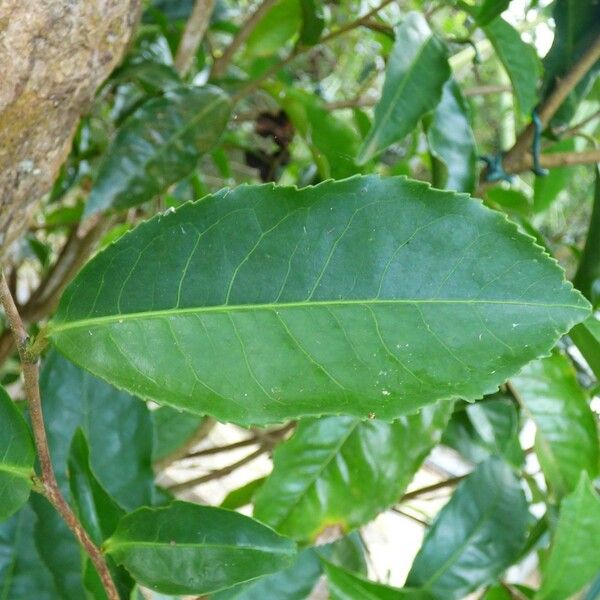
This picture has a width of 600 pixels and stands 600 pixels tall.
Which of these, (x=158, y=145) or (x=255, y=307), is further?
(x=158, y=145)

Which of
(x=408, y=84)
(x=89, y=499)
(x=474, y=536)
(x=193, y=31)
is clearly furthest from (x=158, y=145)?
(x=474, y=536)

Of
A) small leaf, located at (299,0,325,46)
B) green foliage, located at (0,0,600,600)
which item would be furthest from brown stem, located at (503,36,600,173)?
small leaf, located at (299,0,325,46)

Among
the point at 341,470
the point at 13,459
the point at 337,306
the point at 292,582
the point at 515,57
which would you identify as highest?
the point at 515,57

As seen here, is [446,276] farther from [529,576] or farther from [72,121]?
[529,576]

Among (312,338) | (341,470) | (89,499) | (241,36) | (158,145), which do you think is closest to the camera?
(312,338)

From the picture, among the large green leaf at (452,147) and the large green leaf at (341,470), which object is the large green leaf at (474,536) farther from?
the large green leaf at (452,147)

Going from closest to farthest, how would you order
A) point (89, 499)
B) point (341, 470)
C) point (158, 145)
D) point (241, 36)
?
point (89, 499), point (341, 470), point (158, 145), point (241, 36)

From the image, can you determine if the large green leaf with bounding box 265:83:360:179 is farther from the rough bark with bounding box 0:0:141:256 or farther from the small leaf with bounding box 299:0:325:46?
the rough bark with bounding box 0:0:141:256

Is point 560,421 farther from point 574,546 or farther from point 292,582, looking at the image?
point 292,582
